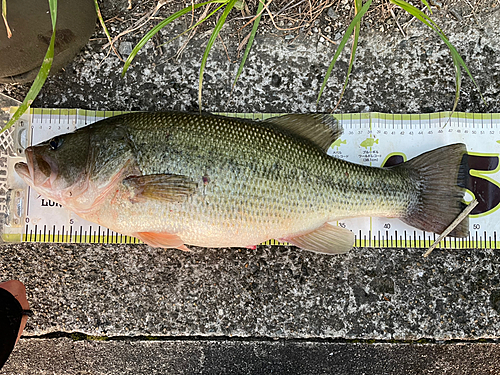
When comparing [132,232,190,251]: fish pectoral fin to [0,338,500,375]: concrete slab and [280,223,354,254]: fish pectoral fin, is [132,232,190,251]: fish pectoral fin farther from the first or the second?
[0,338,500,375]: concrete slab

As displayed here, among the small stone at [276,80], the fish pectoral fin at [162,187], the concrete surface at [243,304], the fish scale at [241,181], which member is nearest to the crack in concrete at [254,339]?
the concrete surface at [243,304]

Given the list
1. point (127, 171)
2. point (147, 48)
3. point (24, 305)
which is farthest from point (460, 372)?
point (147, 48)

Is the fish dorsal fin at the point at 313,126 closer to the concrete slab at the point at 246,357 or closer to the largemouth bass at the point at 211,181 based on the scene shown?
the largemouth bass at the point at 211,181

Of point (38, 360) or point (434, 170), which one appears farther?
point (38, 360)

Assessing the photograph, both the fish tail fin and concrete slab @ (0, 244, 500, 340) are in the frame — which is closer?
the fish tail fin

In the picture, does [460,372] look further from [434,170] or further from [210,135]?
[210,135]

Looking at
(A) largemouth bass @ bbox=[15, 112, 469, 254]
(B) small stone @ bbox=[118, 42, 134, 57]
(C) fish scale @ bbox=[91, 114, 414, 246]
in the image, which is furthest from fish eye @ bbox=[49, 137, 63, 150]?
(B) small stone @ bbox=[118, 42, 134, 57]
